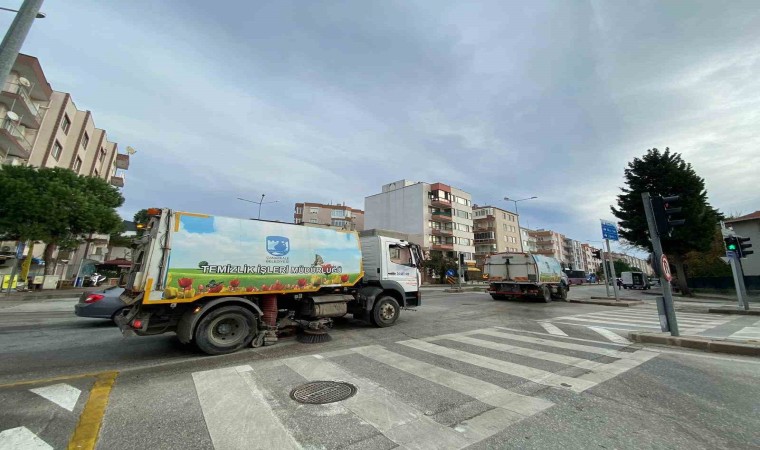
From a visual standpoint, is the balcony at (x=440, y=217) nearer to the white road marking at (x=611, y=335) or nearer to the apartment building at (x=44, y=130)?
the apartment building at (x=44, y=130)

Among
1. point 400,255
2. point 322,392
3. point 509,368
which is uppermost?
point 400,255

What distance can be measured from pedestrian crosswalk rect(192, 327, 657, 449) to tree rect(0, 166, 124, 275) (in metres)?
24.5

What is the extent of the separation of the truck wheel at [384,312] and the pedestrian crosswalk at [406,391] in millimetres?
2077

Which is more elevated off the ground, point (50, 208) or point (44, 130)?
point (44, 130)

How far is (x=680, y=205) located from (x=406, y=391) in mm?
33848

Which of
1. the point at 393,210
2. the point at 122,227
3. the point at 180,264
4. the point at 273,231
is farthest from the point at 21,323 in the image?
the point at 393,210

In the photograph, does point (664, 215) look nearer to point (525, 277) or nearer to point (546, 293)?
point (525, 277)

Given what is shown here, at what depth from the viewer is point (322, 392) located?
4.19 m

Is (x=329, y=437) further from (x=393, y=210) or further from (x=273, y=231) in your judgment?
(x=393, y=210)

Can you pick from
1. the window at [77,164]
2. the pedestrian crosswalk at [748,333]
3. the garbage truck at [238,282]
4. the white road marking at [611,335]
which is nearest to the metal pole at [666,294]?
the white road marking at [611,335]

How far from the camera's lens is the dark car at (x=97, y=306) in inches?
352

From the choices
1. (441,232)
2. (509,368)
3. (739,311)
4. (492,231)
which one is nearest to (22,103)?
(509,368)

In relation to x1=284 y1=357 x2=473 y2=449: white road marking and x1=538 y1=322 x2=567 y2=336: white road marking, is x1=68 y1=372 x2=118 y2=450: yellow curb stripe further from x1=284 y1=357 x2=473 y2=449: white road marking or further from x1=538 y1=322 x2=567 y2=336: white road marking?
x1=538 y1=322 x2=567 y2=336: white road marking

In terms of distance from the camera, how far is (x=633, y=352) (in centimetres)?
637
